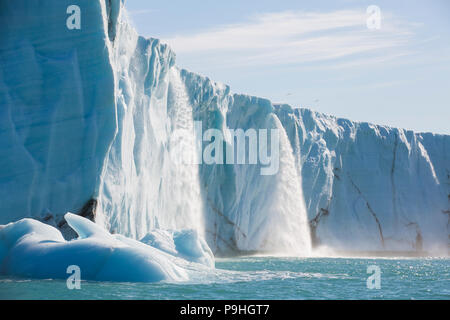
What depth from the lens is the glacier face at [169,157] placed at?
1467 cm

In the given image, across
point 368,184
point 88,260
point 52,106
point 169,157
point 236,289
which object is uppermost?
point 52,106

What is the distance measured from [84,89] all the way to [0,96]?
1906mm

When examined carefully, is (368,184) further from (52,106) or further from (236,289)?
(236,289)

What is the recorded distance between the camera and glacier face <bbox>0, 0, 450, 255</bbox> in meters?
14.7

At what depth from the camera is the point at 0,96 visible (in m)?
14.6

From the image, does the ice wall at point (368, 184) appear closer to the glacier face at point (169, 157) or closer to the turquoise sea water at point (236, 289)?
the glacier face at point (169, 157)

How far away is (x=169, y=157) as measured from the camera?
2064 centimetres

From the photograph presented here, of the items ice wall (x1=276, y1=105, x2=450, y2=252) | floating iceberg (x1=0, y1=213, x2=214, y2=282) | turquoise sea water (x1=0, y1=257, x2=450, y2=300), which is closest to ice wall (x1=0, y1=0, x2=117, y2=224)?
floating iceberg (x1=0, y1=213, x2=214, y2=282)

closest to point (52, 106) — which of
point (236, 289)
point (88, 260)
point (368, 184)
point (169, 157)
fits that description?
point (88, 260)

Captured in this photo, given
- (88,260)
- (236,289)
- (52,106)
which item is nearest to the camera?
(236,289)

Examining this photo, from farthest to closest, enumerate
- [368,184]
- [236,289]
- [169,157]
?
[368,184] < [169,157] < [236,289]

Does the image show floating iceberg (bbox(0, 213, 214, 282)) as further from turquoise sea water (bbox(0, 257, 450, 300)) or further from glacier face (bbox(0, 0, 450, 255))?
glacier face (bbox(0, 0, 450, 255))

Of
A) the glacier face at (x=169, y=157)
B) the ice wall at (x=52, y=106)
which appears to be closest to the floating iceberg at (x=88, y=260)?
the ice wall at (x=52, y=106)

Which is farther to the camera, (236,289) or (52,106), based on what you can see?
(52,106)
